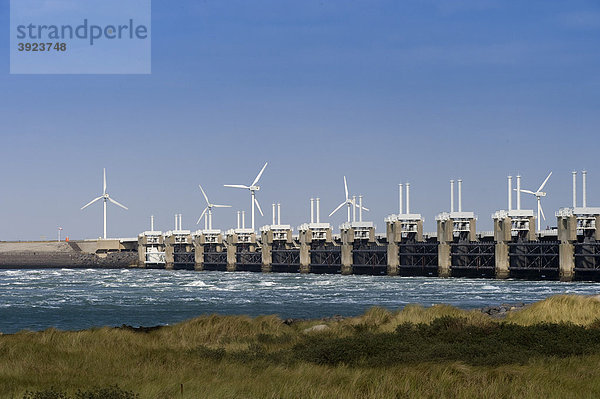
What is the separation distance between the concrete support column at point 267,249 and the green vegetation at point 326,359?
12280 centimetres

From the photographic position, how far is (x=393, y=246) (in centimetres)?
12975

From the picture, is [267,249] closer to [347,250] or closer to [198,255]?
[347,250]

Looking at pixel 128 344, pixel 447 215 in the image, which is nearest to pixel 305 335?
pixel 128 344

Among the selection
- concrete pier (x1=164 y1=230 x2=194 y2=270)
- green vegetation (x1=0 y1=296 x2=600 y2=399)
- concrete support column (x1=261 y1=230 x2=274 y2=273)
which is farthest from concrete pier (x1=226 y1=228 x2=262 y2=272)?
green vegetation (x1=0 y1=296 x2=600 y2=399)

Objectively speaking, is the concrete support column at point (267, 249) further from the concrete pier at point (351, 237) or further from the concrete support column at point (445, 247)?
the concrete support column at point (445, 247)

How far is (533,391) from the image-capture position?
1612 cm

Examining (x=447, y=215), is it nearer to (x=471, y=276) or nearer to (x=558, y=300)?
(x=471, y=276)

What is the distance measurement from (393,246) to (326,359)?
10829 centimetres

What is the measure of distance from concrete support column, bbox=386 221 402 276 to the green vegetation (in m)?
93.6

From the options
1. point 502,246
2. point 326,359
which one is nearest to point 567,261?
point 502,246

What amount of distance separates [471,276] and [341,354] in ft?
337

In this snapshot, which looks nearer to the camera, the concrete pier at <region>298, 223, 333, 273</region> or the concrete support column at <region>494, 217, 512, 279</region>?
the concrete support column at <region>494, 217, 512, 279</region>

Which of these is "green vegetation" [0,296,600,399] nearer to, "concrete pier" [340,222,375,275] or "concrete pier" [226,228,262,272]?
"concrete pier" [340,222,375,275]

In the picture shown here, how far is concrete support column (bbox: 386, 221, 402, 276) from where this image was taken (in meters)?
128
